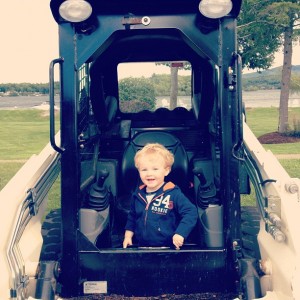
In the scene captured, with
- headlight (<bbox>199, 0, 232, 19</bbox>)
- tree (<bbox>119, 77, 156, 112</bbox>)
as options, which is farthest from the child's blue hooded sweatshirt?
tree (<bbox>119, 77, 156, 112</bbox>)

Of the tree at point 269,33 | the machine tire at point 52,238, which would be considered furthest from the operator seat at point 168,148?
the tree at point 269,33

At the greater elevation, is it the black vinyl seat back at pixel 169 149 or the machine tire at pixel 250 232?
the black vinyl seat back at pixel 169 149

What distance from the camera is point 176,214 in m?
3.97

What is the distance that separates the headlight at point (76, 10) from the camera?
136 inches

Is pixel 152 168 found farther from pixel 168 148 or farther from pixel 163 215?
pixel 168 148

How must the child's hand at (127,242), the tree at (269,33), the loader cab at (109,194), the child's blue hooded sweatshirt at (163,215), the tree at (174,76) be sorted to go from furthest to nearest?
the tree at (269,33) < the tree at (174,76) < the child's hand at (127,242) < the child's blue hooded sweatshirt at (163,215) < the loader cab at (109,194)

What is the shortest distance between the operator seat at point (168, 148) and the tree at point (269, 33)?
15306mm

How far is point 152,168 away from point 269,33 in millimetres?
17611

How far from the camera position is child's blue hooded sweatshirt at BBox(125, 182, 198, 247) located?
3.88 meters

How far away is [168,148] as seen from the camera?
15.3 feet

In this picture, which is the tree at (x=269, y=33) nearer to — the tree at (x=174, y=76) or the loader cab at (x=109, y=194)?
the tree at (x=174, y=76)

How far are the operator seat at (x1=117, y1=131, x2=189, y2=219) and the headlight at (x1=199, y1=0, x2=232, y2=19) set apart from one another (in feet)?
4.85

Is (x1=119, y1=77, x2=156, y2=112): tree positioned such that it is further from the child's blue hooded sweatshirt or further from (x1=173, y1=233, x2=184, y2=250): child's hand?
(x1=173, y1=233, x2=184, y2=250): child's hand

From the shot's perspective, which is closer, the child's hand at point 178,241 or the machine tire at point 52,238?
the child's hand at point 178,241
